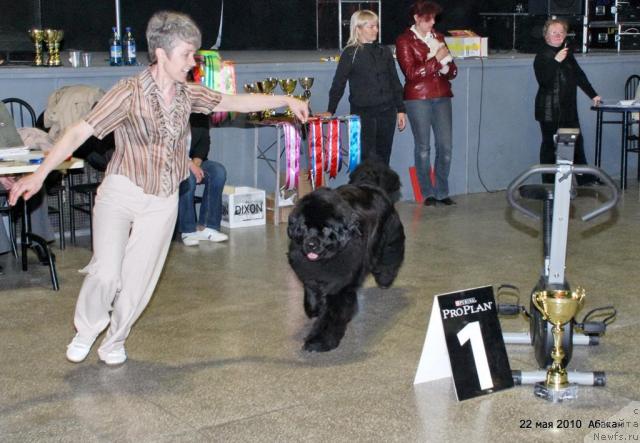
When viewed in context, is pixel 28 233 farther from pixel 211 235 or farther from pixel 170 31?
pixel 170 31

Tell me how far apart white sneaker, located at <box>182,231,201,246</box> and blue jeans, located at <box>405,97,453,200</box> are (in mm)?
2407

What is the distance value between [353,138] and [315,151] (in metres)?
0.42

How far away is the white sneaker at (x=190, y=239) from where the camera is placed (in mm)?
7230

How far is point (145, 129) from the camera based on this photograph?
4246 millimetres

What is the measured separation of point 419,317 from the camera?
5.46 meters

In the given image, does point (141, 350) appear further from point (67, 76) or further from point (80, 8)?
point (80, 8)

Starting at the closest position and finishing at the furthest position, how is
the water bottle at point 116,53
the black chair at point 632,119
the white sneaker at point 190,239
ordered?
the white sneaker at point 190,239
the water bottle at point 116,53
the black chair at point 632,119

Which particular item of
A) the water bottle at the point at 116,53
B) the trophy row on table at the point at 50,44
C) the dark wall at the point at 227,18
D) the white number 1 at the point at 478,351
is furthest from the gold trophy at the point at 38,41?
the white number 1 at the point at 478,351

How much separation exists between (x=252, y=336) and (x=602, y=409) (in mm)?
1841

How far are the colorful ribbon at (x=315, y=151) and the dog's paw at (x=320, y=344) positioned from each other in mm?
3185

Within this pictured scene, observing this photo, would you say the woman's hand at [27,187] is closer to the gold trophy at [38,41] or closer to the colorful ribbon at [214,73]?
the colorful ribbon at [214,73]

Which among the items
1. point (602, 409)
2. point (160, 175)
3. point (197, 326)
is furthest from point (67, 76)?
point (602, 409)

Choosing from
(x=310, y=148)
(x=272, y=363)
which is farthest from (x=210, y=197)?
(x=272, y=363)

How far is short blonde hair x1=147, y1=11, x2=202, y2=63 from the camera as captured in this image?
4.13 meters
